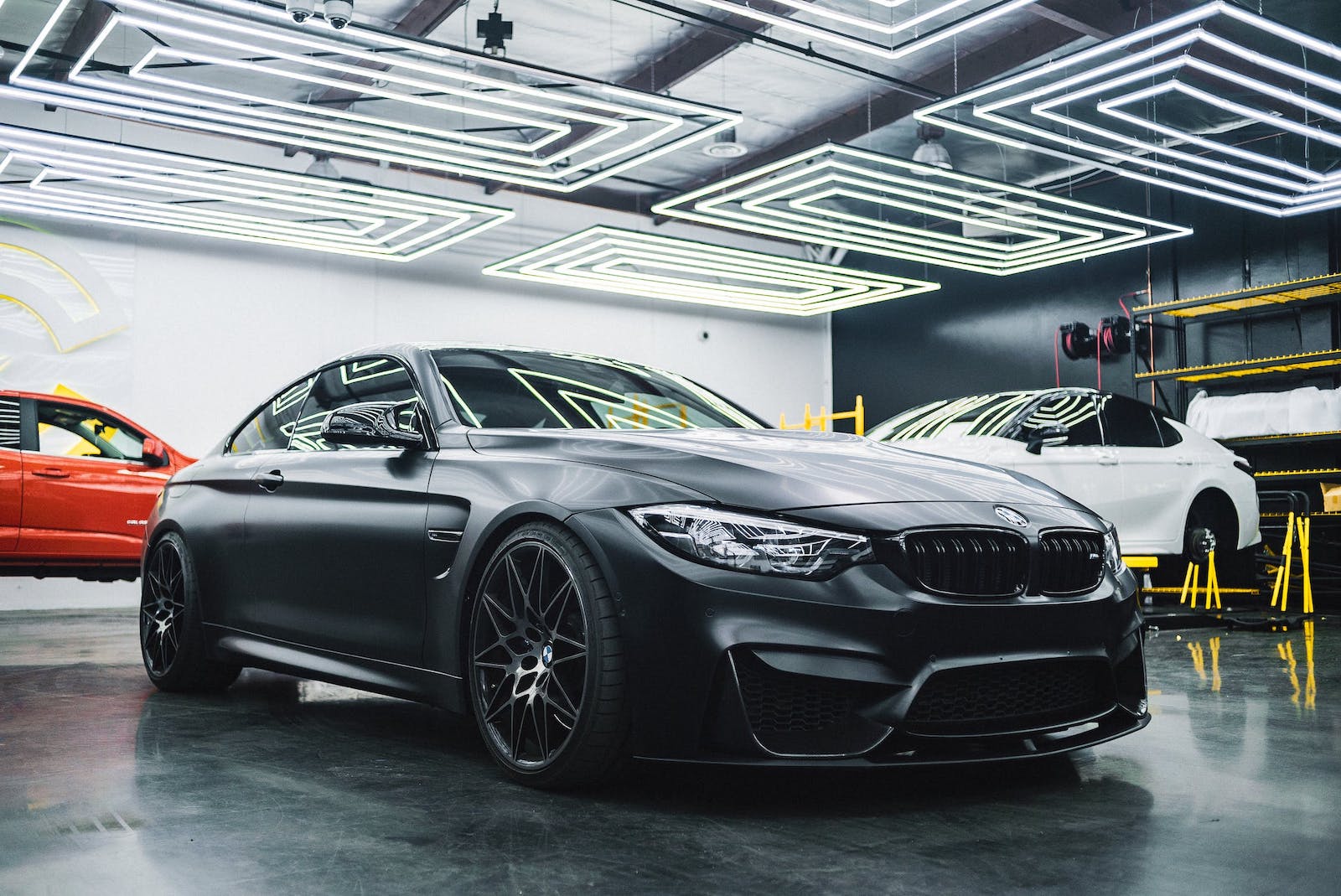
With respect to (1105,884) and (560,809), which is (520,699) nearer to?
(560,809)

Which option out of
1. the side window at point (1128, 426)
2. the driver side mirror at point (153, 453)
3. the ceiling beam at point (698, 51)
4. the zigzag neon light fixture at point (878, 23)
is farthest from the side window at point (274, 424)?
the ceiling beam at point (698, 51)

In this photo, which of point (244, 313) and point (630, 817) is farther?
point (244, 313)

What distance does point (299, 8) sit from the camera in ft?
24.7

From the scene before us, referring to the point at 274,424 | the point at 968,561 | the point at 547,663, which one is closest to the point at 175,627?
the point at 274,424

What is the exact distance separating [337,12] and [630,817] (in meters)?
6.54

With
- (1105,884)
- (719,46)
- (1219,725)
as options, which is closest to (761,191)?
(719,46)

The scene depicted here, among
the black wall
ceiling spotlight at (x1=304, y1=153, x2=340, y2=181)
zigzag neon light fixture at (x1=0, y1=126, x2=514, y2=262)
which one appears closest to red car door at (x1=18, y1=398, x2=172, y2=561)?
zigzag neon light fixture at (x1=0, y1=126, x2=514, y2=262)

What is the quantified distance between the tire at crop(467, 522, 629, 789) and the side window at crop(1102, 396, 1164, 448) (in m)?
6.54

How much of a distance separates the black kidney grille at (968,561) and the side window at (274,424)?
2.59 m

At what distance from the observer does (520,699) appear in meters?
2.96

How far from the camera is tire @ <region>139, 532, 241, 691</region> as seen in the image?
4.57 m

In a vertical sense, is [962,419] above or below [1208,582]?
above

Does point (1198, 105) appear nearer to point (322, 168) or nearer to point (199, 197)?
point (322, 168)

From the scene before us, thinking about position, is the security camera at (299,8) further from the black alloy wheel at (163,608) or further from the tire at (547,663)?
the tire at (547,663)
